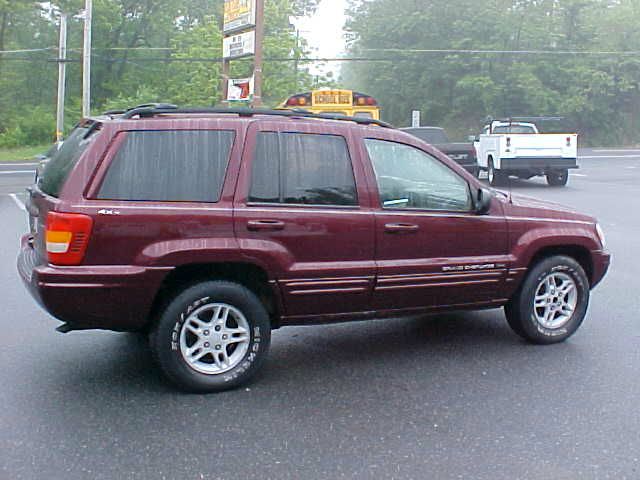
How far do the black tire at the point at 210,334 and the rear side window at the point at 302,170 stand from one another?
0.63 m

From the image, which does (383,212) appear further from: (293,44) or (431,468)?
(293,44)

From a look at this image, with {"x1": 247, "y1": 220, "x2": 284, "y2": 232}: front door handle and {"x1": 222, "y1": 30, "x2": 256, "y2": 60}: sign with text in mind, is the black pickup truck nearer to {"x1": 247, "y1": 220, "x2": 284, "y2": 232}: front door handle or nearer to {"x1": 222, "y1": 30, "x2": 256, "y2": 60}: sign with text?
{"x1": 222, "y1": 30, "x2": 256, "y2": 60}: sign with text

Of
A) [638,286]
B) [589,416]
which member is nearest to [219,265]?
[589,416]

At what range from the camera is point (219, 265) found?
5.45 m

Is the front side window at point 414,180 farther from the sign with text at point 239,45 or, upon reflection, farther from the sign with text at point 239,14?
the sign with text at point 239,45

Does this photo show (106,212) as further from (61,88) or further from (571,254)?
(61,88)

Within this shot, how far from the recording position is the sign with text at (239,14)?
2310cm

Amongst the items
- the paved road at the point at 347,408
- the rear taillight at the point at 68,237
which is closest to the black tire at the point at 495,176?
the paved road at the point at 347,408

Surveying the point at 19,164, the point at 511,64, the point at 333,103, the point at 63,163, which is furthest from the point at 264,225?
the point at 511,64

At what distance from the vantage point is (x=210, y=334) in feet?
17.7

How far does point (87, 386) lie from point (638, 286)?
5801mm

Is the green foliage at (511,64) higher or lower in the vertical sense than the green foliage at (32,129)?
higher

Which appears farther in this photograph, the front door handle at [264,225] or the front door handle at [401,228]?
the front door handle at [401,228]

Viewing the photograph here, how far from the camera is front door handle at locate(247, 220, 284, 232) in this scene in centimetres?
535
